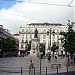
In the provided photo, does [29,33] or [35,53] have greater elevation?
[29,33]

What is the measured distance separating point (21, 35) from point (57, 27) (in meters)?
22.6

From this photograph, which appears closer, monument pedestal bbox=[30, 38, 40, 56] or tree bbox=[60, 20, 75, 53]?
tree bbox=[60, 20, 75, 53]

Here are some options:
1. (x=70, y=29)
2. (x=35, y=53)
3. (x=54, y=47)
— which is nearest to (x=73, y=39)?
(x=70, y=29)

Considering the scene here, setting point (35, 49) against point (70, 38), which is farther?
point (35, 49)

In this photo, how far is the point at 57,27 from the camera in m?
177

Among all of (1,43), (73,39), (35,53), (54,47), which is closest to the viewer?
(73,39)

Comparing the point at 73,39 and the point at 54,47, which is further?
the point at 54,47

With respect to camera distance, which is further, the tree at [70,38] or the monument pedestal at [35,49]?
the monument pedestal at [35,49]

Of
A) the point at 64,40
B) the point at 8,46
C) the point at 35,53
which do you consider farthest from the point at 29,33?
the point at 64,40

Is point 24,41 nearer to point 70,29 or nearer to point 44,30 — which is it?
point 44,30

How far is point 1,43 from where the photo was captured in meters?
122

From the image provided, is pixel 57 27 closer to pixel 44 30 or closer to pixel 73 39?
pixel 44 30

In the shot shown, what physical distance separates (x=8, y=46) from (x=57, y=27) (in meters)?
54.6

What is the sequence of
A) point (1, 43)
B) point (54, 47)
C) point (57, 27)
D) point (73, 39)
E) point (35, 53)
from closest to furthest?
point (73, 39)
point (35, 53)
point (1, 43)
point (54, 47)
point (57, 27)
